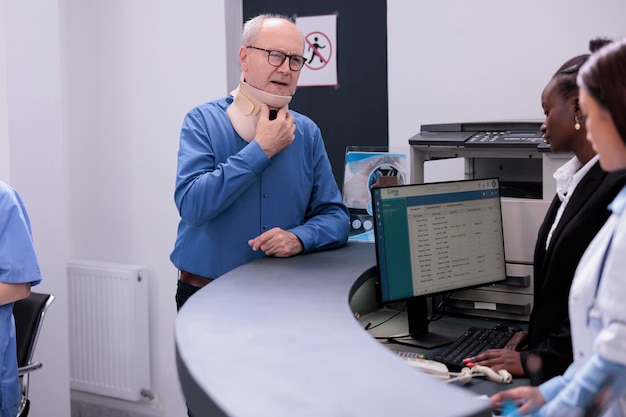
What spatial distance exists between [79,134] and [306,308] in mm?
2799

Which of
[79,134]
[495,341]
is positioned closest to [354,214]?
[495,341]

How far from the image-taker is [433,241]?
199 centimetres

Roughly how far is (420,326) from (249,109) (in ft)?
2.63

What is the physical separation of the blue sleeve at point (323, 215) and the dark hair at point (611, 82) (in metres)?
1.12

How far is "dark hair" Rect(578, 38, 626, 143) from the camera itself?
1.11m

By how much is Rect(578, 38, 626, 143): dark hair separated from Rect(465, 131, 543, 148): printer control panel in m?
1.07

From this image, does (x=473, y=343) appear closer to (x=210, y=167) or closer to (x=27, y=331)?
(x=210, y=167)

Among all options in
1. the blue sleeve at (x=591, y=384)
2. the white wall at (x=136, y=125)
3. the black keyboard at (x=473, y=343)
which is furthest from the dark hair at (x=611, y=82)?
the white wall at (x=136, y=125)

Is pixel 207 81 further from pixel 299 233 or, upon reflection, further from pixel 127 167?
pixel 299 233

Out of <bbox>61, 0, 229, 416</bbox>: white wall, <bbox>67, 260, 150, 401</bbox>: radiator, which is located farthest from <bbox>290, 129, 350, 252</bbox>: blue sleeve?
<bbox>67, 260, 150, 401</bbox>: radiator

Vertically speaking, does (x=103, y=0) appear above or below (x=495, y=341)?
above

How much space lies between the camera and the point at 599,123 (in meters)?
1.13

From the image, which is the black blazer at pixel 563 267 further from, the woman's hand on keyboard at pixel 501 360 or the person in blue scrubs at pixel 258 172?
the person in blue scrubs at pixel 258 172

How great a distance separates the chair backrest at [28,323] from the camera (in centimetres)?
244
